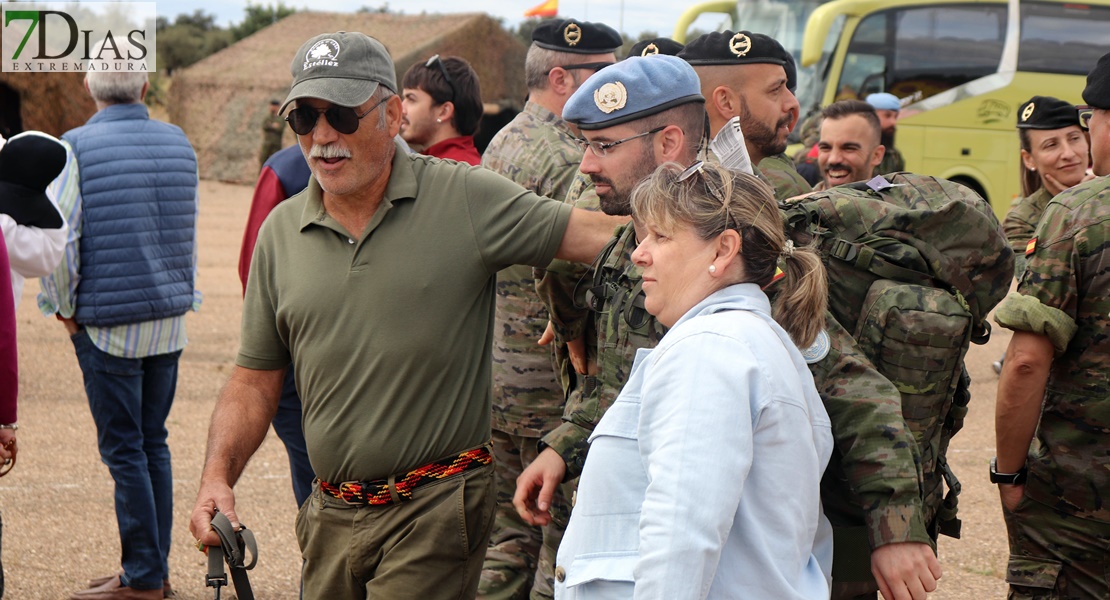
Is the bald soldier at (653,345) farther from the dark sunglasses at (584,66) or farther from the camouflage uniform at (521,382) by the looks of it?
the dark sunglasses at (584,66)

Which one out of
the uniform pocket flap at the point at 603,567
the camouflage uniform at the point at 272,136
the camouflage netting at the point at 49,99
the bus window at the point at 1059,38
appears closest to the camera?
the uniform pocket flap at the point at 603,567

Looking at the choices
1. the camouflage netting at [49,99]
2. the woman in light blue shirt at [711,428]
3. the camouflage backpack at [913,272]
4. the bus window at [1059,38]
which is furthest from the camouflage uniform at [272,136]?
the woman in light blue shirt at [711,428]

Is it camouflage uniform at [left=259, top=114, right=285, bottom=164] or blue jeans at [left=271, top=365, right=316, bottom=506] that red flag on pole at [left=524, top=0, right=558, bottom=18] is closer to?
camouflage uniform at [left=259, top=114, right=285, bottom=164]

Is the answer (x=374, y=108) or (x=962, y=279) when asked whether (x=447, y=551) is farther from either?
(x=962, y=279)

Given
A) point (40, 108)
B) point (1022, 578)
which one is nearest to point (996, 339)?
point (1022, 578)

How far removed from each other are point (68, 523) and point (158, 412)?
1.29 meters

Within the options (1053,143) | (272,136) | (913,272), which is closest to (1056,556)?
(913,272)

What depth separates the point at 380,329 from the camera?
297 centimetres

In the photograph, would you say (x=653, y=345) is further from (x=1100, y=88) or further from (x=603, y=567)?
(x=1100, y=88)

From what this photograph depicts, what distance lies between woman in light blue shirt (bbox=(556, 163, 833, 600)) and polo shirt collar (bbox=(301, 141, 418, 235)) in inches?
38.5

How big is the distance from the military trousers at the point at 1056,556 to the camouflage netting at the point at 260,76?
22.1 m

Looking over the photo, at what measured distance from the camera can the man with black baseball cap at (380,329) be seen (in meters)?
2.97

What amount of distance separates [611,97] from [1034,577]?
196 centimetres

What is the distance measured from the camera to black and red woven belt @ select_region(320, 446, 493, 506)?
298 cm
